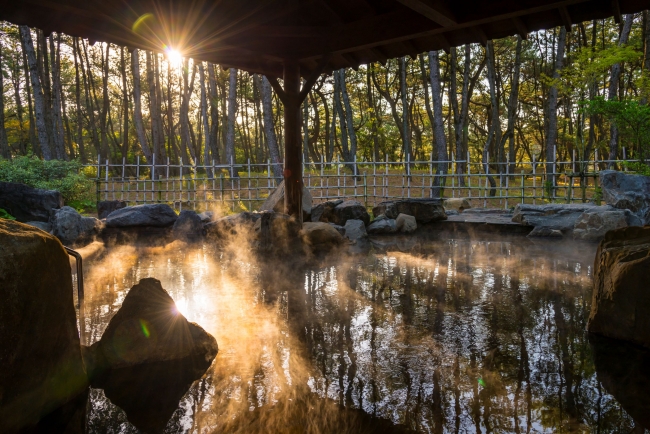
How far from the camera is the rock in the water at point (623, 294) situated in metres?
3.68

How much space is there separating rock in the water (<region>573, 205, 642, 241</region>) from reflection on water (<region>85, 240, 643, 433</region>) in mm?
3184

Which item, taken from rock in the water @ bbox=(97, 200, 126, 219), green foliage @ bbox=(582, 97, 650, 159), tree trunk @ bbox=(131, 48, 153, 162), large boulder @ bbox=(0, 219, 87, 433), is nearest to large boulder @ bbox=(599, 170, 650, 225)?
green foliage @ bbox=(582, 97, 650, 159)

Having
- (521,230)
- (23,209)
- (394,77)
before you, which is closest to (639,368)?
(521,230)

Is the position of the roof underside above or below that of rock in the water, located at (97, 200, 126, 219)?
above

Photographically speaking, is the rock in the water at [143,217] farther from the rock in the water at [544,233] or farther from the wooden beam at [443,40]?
the rock in the water at [544,233]

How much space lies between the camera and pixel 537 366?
10.8 feet

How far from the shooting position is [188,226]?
1098 centimetres

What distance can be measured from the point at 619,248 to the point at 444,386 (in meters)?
2.22

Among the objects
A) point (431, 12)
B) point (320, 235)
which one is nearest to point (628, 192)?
point (320, 235)

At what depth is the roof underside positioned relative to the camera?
522 centimetres

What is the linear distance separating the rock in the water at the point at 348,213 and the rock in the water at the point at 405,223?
76cm

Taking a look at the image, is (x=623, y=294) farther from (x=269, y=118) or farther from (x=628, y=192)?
(x=269, y=118)

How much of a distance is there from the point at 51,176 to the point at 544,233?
12.6 metres

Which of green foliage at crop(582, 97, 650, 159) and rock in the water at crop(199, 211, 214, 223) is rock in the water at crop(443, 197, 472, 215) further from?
rock in the water at crop(199, 211, 214, 223)
